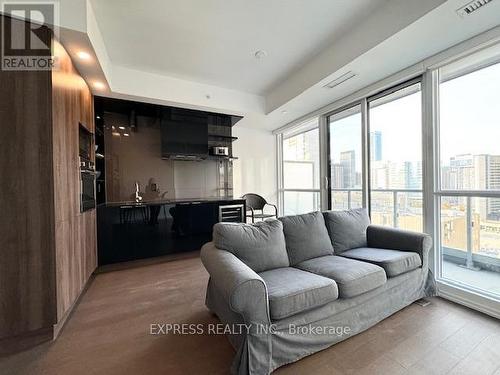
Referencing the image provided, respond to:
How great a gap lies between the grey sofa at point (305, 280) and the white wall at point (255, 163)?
2746 millimetres

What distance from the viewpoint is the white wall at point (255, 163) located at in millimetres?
4949

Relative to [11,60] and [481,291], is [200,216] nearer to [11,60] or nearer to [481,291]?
[11,60]

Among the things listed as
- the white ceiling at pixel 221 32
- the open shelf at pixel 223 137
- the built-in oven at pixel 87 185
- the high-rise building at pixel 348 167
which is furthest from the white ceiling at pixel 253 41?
the built-in oven at pixel 87 185

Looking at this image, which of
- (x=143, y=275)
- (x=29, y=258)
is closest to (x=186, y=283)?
(x=143, y=275)

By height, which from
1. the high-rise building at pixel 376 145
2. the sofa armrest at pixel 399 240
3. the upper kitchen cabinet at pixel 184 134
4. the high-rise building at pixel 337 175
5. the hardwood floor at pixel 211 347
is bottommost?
the hardwood floor at pixel 211 347

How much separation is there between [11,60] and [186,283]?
2538 mm

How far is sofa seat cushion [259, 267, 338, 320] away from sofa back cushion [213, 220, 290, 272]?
0.54 ft

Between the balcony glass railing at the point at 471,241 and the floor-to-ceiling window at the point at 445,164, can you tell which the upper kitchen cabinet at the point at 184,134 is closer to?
the floor-to-ceiling window at the point at 445,164

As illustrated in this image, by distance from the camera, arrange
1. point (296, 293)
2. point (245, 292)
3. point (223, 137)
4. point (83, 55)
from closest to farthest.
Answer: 1. point (245, 292)
2. point (296, 293)
3. point (83, 55)
4. point (223, 137)

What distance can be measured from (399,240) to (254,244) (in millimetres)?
1534

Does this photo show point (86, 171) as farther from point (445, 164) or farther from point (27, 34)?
point (445, 164)

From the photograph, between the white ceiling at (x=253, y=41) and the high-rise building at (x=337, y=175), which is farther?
the high-rise building at (x=337, y=175)

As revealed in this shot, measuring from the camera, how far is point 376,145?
10.3 ft

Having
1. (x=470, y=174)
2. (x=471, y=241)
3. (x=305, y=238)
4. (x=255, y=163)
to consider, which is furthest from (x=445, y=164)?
(x=255, y=163)
